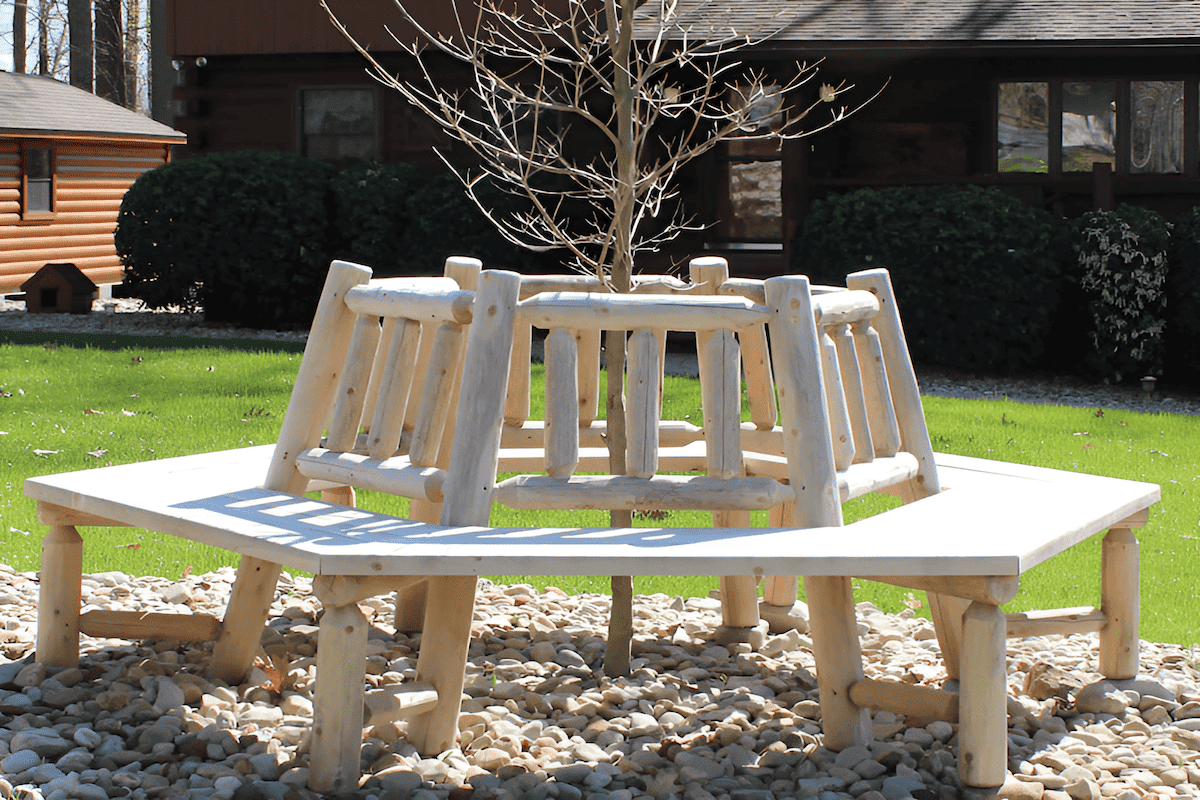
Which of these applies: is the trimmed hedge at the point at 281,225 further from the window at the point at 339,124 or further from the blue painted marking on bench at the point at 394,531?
the blue painted marking on bench at the point at 394,531

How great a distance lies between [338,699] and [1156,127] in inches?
543

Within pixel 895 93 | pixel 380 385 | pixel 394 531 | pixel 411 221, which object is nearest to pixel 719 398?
pixel 394 531

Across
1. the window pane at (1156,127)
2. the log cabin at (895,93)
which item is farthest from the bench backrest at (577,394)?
the window pane at (1156,127)

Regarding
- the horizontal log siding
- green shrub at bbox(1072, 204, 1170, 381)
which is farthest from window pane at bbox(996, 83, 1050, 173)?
the horizontal log siding

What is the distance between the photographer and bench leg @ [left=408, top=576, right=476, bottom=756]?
3227mm

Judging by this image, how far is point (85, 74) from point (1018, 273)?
24359 mm

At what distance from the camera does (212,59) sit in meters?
16.1

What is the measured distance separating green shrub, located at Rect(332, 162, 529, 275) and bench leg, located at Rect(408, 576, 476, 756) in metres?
10.1

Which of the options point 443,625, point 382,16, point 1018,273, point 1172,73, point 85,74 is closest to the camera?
point 443,625

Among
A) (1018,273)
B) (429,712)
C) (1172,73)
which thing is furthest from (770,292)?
(1172,73)

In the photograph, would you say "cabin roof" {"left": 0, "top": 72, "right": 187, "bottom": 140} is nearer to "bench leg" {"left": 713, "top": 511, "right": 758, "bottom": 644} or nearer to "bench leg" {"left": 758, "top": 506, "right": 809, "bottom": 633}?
"bench leg" {"left": 758, "top": 506, "right": 809, "bottom": 633}

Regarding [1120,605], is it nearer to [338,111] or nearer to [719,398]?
[719,398]

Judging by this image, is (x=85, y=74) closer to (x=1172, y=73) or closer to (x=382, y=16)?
(x=382, y=16)

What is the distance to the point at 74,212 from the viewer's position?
838 inches
